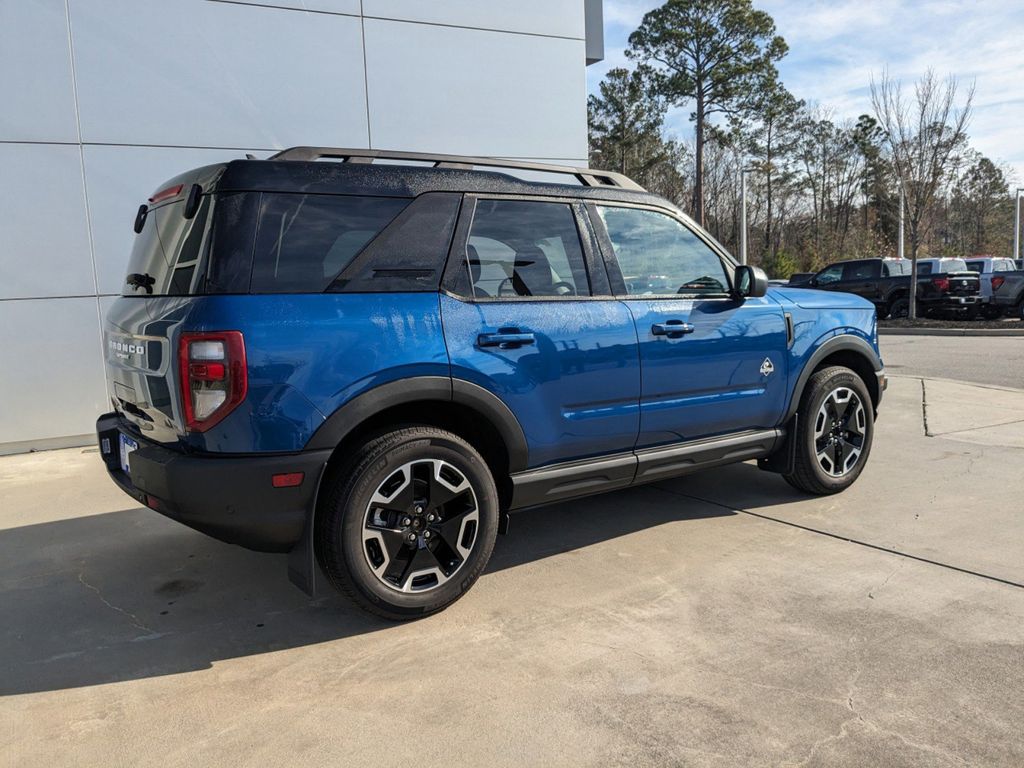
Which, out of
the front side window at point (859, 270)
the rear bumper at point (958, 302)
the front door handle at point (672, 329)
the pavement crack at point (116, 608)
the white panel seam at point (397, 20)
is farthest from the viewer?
the front side window at point (859, 270)

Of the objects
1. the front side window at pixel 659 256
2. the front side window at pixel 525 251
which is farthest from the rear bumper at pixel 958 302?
the front side window at pixel 525 251

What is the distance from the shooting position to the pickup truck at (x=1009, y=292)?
60.6 feet

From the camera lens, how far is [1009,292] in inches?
733

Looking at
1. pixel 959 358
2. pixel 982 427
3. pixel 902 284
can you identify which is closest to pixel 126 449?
Answer: pixel 982 427

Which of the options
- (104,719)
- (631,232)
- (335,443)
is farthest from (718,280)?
(104,719)

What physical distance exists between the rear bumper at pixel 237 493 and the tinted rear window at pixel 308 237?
676 mm

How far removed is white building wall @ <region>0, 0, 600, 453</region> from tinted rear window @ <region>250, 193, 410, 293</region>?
16.9 ft

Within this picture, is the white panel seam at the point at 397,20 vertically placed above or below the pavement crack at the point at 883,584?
above

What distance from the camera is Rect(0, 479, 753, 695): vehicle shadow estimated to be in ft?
10.4

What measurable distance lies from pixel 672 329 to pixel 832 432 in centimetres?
162

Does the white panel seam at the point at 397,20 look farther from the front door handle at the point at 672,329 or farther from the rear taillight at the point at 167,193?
the front door handle at the point at 672,329

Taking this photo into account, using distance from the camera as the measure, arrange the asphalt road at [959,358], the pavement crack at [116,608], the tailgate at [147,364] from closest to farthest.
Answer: the tailgate at [147,364], the pavement crack at [116,608], the asphalt road at [959,358]

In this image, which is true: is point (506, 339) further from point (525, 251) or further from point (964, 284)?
point (964, 284)

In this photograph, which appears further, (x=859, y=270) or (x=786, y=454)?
(x=859, y=270)
